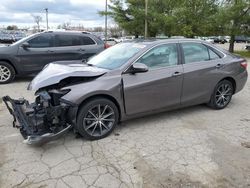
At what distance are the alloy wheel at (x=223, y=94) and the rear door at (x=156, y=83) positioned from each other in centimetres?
119

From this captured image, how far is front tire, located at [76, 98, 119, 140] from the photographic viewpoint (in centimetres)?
412

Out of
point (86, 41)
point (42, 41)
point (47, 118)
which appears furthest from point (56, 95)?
point (86, 41)

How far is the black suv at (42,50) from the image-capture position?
328 inches

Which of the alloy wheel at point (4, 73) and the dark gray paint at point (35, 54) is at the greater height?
the dark gray paint at point (35, 54)

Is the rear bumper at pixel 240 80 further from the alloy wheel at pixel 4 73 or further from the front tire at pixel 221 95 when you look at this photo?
the alloy wheel at pixel 4 73

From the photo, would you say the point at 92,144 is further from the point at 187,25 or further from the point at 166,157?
the point at 187,25

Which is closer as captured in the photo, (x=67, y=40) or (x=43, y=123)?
(x=43, y=123)

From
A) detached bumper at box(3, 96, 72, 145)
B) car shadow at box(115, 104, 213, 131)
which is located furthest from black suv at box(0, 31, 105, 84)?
→ detached bumper at box(3, 96, 72, 145)

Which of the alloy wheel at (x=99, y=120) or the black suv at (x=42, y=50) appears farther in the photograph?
the black suv at (x=42, y=50)

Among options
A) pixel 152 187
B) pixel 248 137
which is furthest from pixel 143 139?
pixel 248 137

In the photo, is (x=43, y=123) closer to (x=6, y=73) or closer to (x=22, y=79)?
→ (x=6, y=73)

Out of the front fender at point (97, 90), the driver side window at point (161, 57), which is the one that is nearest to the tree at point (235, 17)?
the driver side window at point (161, 57)

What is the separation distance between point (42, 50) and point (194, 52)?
5.22 metres

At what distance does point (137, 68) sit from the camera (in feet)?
14.6
